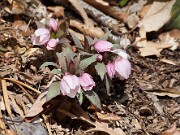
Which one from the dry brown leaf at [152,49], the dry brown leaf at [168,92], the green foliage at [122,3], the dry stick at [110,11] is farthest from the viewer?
the green foliage at [122,3]

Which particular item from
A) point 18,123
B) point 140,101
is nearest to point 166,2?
point 140,101

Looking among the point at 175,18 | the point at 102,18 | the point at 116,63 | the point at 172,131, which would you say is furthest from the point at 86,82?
the point at 175,18

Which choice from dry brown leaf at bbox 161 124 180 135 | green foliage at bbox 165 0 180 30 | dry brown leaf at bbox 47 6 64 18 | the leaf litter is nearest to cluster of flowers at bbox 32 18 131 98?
the leaf litter

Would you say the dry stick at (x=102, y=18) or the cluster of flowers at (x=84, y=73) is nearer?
the cluster of flowers at (x=84, y=73)

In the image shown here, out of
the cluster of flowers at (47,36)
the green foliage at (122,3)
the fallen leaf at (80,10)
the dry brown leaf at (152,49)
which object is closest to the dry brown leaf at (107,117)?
the cluster of flowers at (47,36)

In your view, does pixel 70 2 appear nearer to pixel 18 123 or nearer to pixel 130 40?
pixel 130 40

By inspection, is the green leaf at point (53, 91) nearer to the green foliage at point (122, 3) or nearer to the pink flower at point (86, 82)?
the pink flower at point (86, 82)

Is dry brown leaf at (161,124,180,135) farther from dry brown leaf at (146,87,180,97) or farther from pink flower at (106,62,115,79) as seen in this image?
pink flower at (106,62,115,79)

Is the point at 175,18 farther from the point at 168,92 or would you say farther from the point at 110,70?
the point at 110,70
